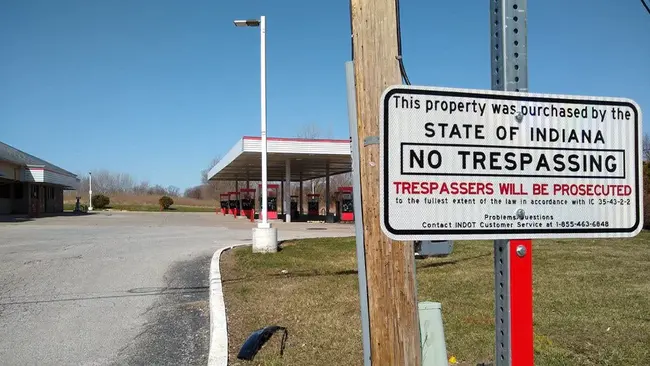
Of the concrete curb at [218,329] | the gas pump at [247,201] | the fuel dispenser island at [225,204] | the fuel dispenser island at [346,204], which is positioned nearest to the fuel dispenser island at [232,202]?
the fuel dispenser island at [225,204]

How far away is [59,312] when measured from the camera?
746 cm

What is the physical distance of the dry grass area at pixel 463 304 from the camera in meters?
5.05

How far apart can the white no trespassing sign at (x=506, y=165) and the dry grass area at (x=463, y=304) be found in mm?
2944

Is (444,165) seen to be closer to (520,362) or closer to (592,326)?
(520,362)

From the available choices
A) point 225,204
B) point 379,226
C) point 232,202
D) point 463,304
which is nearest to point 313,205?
point 232,202

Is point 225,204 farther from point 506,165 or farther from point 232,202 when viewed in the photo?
point 506,165

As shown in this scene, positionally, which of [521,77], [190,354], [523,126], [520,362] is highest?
[521,77]

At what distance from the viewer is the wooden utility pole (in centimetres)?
234

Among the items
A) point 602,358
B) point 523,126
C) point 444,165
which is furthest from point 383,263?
point 602,358

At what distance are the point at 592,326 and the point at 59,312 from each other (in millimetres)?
6702

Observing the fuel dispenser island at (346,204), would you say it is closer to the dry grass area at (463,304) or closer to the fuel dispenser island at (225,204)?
the fuel dispenser island at (225,204)

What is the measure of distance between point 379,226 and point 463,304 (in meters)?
5.31

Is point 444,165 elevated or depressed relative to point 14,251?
elevated

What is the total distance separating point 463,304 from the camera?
23.6ft
